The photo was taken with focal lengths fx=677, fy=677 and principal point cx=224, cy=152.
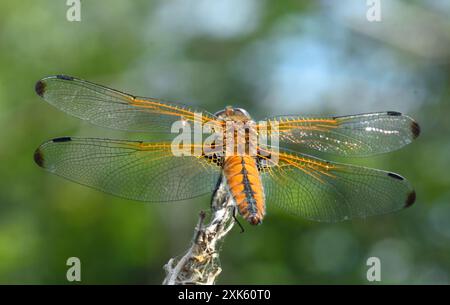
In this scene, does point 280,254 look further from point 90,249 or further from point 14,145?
point 14,145

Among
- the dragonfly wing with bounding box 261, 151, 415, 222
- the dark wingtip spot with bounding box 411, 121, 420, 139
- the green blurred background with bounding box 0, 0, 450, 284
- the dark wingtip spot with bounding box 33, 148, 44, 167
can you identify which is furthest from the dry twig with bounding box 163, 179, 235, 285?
the green blurred background with bounding box 0, 0, 450, 284

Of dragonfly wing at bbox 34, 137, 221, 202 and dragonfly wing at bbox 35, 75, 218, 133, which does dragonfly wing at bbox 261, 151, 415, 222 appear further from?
dragonfly wing at bbox 35, 75, 218, 133

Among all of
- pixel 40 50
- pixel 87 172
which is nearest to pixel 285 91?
pixel 40 50

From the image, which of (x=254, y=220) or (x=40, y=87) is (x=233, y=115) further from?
(x=40, y=87)

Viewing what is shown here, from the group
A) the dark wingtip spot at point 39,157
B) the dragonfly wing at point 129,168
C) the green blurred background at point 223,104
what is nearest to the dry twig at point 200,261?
the dragonfly wing at point 129,168

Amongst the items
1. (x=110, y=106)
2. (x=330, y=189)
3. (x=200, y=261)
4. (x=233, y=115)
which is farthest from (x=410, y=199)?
(x=110, y=106)
